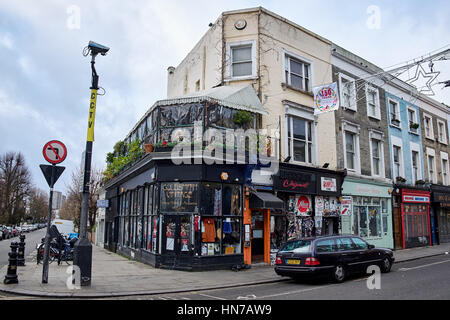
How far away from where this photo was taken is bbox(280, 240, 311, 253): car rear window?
10156 millimetres

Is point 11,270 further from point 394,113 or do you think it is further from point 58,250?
point 394,113

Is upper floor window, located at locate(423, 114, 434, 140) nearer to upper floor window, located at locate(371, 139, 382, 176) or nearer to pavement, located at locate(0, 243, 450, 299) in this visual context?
upper floor window, located at locate(371, 139, 382, 176)

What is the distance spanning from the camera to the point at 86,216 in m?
9.48

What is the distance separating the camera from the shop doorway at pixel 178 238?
12.6 metres

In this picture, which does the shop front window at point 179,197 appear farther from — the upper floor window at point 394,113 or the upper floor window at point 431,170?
the upper floor window at point 431,170

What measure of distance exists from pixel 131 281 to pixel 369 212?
1520cm

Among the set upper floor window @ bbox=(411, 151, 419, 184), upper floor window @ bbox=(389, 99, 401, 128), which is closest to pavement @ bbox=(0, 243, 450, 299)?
upper floor window @ bbox=(389, 99, 401, 128)

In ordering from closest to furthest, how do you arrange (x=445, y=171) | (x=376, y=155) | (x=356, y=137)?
(x=356, y=137) → (x=376, y=155) → (x=445, y=171)

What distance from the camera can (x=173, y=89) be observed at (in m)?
22.8

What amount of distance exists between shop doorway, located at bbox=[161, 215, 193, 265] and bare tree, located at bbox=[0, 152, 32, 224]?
175ft

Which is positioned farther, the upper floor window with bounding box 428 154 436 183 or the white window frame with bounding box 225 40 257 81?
the upper floor window with bounding box 428 154 436 183

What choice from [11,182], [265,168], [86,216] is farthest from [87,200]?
[11,182]

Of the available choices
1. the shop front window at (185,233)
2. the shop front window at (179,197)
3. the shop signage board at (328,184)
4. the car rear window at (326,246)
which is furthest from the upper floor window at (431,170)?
the shop front window at (185,233)
